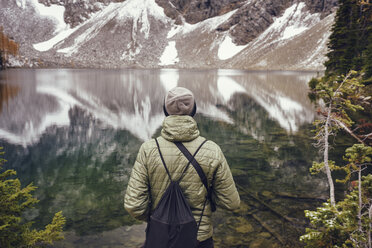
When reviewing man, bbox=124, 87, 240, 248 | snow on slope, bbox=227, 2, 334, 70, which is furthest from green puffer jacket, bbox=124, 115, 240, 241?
snow on slope, bbox=227, 2, 334, 70

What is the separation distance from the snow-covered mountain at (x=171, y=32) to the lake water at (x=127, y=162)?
95511mm

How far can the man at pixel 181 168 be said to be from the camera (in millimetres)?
3029

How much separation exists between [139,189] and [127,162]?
9.30 m

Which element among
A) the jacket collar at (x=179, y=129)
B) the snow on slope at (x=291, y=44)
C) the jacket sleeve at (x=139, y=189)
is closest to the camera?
the jacket collar at (x=179, y=129)

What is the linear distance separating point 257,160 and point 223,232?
5797 mm

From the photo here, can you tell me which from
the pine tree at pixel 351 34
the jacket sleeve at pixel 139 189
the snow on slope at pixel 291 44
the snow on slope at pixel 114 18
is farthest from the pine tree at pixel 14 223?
the snow on slope at pixel 114 18

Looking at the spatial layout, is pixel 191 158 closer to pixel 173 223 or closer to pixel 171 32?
pixel 173 223

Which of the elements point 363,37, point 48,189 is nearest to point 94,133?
point 48,189

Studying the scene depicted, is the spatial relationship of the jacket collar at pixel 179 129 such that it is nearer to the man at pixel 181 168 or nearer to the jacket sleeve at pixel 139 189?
the man at pixel 181 168

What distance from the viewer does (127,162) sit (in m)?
12.2

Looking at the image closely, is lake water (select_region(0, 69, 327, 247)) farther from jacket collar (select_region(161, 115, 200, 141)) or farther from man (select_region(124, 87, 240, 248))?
jacket collar (select_region(161, 115, 200, 141))

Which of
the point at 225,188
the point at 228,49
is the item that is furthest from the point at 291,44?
the point at 225,188

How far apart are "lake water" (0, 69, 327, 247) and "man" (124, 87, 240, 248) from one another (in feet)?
11.8

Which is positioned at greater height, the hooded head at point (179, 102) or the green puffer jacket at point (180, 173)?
the hooded head at point (179, 102)
